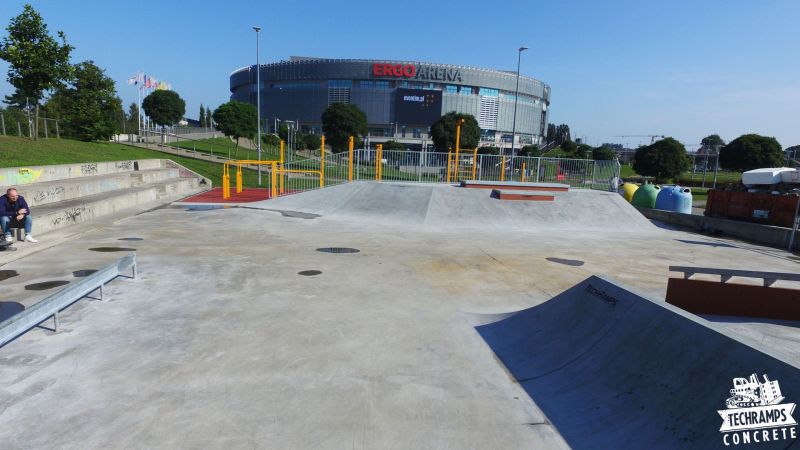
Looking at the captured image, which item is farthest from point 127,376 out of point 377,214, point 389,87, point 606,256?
point 389,87

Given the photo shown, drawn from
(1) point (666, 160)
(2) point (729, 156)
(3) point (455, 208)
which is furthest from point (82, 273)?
(2) point (729, 156)

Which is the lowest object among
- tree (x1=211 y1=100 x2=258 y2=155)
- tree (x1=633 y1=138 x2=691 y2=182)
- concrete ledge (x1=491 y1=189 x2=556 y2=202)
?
concrete ledge (x1=491 y1=189 x2=556 y2=202)

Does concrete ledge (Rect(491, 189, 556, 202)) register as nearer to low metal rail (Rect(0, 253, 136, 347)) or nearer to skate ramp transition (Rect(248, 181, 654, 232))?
skate ramp transition (Rect(248, 181, 654, 232))

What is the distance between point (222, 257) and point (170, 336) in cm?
490

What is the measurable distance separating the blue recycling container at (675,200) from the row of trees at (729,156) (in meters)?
35.7

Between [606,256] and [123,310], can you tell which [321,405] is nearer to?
[123,310]

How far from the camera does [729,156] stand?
192 ft

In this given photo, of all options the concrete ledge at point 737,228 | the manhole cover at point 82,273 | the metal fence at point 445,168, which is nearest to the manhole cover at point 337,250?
the manhole cover at point 82,273

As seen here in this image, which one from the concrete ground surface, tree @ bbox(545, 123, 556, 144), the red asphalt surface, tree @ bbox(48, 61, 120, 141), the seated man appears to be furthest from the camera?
tree @ bbox(545, 123, 556, 144)

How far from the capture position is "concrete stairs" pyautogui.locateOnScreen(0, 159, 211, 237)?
1366 centimetres

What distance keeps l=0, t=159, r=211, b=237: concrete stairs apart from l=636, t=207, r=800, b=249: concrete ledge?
2495 cm

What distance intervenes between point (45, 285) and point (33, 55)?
18089mm

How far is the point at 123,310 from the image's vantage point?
6852mm

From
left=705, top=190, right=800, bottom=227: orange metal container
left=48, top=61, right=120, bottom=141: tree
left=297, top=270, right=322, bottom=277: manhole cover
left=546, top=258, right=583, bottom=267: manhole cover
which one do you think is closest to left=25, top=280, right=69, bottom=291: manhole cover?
left=297, top=270, right=322, bottom=277: manhole cover
